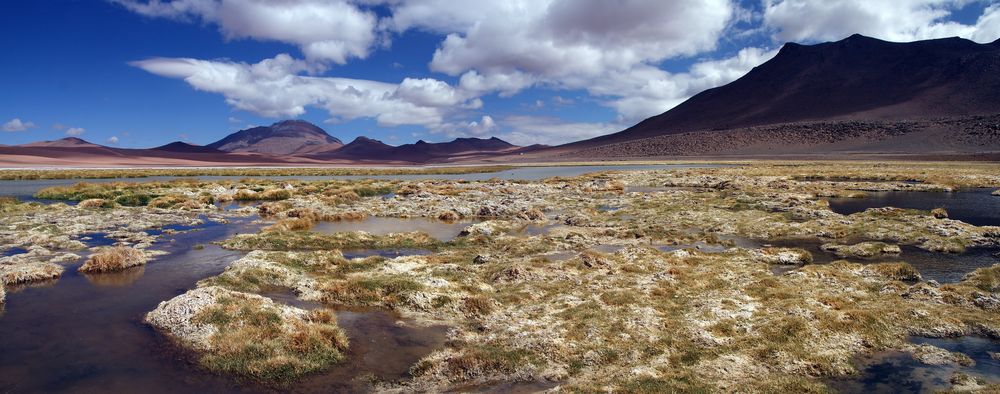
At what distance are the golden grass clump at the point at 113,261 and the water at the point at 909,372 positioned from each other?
2419cm

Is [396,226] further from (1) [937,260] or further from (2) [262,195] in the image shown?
(1) [937,260]

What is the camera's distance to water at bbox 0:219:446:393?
11.1 metres

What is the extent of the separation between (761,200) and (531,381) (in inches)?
1476

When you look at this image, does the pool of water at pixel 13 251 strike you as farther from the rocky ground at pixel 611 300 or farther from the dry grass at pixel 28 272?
the dry grass at pixel 28 272

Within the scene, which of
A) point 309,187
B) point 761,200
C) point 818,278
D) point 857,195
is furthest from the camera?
point 309,187

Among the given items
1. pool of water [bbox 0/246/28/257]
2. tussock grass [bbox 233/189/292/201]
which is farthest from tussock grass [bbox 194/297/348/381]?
tussock grass [bbox 233/189/292/201]

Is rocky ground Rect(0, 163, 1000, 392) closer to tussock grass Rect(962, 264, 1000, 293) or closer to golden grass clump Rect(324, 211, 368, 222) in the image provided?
tussock grass Rect(962, 264, 1000, 293)

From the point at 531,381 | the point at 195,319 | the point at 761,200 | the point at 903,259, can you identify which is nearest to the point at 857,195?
the point at 761,200

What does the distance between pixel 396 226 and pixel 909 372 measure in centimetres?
2750

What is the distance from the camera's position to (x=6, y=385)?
35.5 ft

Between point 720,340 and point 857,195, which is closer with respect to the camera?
point 720,340

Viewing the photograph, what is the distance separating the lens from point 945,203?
41375 mm

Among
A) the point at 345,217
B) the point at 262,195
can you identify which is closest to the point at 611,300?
the point at 345,217

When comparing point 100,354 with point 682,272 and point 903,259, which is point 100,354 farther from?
point 903,259
